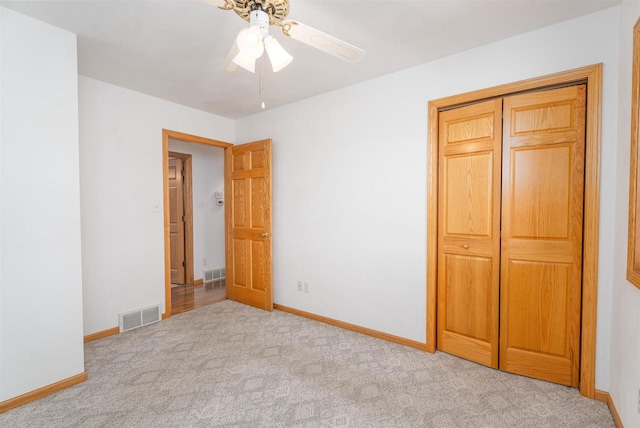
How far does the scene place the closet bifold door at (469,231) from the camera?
93.2 inches

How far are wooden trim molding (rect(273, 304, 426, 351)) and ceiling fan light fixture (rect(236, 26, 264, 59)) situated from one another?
8.54 feet

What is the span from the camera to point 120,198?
319 cm

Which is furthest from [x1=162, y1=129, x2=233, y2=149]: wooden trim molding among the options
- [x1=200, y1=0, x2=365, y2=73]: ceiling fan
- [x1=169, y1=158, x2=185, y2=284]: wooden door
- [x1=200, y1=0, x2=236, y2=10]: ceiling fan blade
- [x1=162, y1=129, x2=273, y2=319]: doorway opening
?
[x1=200, y1=0, x2=236, y2=10]: ceiling fan blade

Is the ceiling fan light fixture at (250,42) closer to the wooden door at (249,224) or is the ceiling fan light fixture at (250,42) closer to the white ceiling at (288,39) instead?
the white ceiling at (288,39)

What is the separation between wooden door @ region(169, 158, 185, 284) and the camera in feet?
16.9

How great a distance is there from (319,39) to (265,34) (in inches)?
11.3

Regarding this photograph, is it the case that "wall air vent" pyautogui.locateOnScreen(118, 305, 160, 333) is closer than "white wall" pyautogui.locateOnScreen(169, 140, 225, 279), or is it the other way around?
"wall air vent" pyautogui.locateOnScreen(118, 305, 160, 333)

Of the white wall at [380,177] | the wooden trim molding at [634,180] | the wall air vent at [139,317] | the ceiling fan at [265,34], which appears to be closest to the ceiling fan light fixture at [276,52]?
the ceiling fan at [265,34]

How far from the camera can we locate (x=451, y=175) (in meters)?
2.56

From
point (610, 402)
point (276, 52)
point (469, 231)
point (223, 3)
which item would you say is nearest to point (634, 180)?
point (469, 231)

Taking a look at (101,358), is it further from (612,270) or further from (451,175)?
(612,270)

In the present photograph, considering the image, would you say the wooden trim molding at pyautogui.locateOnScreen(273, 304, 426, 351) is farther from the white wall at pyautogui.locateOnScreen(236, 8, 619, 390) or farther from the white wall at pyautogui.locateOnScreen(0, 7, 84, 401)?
the white wall at pyautogui.locateOnScreen(0, 7, 84, 401)

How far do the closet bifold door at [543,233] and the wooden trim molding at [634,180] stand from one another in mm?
438

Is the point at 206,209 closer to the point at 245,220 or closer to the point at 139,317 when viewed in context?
the point at 245,220
